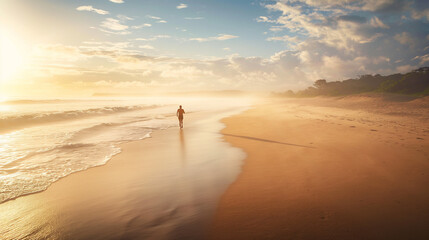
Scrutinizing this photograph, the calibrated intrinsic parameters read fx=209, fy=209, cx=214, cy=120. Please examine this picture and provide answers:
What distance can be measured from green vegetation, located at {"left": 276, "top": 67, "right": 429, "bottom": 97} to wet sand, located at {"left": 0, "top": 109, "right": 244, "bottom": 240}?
→ 4144 centimetres

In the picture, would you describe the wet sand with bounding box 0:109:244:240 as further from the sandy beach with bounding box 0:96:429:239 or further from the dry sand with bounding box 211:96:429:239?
the dry sand with bounding box 211:96:429:239

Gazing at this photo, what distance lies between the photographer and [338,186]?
18.6ft

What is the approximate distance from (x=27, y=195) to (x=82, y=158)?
11.6 feet

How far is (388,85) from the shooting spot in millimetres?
45062

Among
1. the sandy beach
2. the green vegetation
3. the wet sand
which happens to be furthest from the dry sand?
the green vegetation

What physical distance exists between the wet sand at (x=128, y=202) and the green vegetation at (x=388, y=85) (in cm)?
4144

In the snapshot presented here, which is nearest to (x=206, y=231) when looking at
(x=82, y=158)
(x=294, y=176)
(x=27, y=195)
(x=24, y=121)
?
(x=294, y=176)

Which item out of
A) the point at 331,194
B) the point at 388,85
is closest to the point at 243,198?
the point at 331,194

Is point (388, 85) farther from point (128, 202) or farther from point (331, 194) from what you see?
point (128, 202)

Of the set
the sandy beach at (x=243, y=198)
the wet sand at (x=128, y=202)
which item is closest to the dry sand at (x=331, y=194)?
the sandy beach at (x=243, y=198)

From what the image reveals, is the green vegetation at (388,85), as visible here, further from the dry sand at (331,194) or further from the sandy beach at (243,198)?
the sandy beach at (243,198)

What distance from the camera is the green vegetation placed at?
129 ft

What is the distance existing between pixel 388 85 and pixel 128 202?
187 ft

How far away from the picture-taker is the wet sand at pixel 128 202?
13.7 ft
